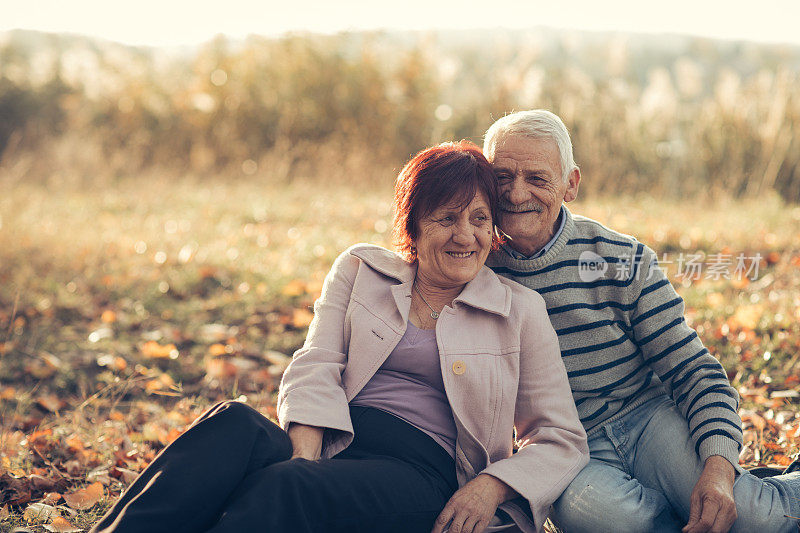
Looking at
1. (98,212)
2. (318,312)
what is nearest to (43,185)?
(98,212)

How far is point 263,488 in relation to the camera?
199cm

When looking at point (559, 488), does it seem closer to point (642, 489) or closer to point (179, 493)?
point (642, 489)

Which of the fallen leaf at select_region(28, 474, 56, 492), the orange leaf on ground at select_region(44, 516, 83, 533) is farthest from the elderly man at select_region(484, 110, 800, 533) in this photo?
the fallen leaf at select_region(28, 474, 56, 492)

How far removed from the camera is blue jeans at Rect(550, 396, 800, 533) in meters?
2.27

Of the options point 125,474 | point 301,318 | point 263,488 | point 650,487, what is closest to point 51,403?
point 125,474

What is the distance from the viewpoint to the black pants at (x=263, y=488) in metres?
1.94

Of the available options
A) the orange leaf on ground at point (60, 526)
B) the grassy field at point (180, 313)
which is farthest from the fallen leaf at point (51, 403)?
the orange leaf on ground at point (60, 526)

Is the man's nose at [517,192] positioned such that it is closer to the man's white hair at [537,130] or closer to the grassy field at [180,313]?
the man's white hair at [537,130]

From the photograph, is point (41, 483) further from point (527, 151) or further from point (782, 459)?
point (782, 459)

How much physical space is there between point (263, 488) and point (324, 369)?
534 mm

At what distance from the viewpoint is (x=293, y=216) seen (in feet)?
24.0

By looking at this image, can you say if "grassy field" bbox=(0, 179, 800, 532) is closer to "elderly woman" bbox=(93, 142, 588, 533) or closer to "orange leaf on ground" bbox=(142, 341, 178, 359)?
"orange leaf on ground" bbox=(142, 341, 178, 359)

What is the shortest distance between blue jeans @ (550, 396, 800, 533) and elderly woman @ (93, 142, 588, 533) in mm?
108

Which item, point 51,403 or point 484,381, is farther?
point 51,403
